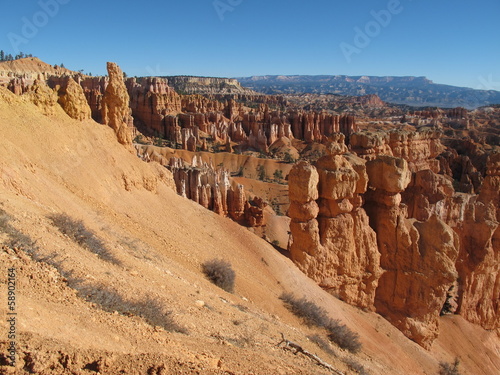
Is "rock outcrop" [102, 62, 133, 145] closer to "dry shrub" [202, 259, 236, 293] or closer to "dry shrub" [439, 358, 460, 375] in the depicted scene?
"dry shrub" [202, 259, 236, 293]

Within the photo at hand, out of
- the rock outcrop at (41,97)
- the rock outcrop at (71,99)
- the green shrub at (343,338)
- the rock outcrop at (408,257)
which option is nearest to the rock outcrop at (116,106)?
the rock outcrop at (71,99)

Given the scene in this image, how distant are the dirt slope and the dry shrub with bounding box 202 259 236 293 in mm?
303

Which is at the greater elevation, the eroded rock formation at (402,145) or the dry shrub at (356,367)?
the eroded rock formation at (402,145)

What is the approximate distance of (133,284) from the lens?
267 inches

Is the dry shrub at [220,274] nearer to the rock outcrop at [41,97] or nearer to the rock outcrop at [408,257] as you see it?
the rock outcrop at [41,97]

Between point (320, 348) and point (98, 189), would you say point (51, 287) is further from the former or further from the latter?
point (98, 189)

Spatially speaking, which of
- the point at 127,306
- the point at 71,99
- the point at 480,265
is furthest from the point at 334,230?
the point at 71,99

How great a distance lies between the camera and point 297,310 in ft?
35.7

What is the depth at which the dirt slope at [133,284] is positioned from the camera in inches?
180

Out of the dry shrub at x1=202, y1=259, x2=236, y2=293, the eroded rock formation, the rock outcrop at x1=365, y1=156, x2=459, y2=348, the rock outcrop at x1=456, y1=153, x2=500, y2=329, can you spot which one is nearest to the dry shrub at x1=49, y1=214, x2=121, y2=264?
the dry shrub at x1=202, y1=259, x2=236, y2=293

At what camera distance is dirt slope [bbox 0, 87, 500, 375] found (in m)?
4.57

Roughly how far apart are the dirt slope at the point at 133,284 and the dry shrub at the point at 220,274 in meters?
0.30

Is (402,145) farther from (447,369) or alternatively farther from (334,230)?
(447,369)

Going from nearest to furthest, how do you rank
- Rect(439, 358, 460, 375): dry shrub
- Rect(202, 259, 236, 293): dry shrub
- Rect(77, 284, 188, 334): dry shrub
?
Rect(77, 284, 188, 334): dry shrub < Rect(202, 259, 236, 293): dry shrub < Rect(439, 358, 460, 375): dry shrub
